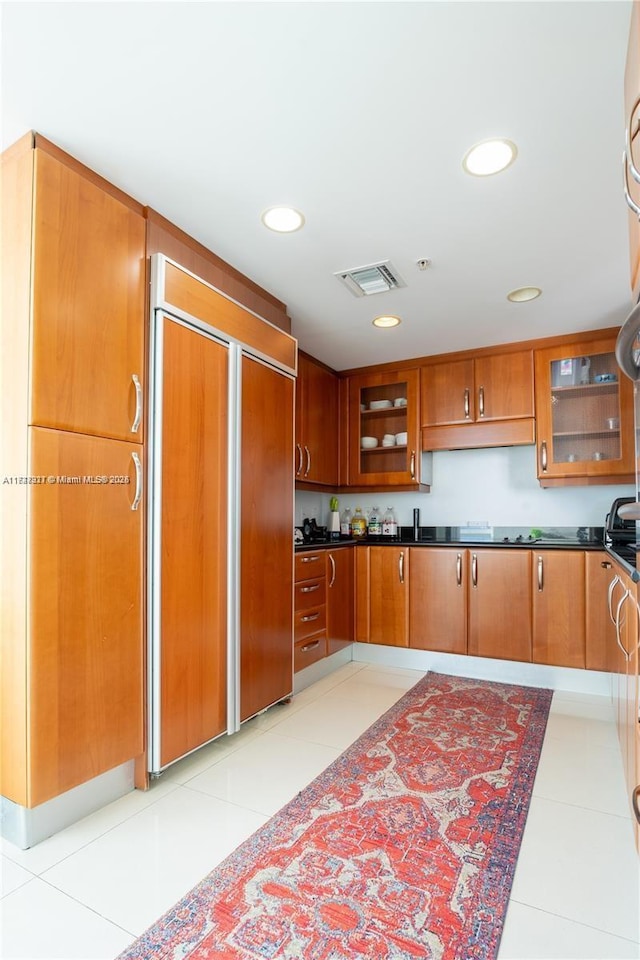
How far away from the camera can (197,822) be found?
1824 millimetres

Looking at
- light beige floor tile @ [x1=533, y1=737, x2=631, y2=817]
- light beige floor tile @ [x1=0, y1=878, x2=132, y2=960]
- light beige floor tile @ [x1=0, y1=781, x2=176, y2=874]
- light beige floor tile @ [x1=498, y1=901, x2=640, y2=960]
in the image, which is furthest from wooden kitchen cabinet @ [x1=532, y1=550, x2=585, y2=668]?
light beige floor tile @ [x1=0, y1=878, x2=132, y2=960]

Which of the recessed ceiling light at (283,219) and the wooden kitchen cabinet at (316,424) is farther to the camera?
the wooden kitchen cabinet at (316,424)

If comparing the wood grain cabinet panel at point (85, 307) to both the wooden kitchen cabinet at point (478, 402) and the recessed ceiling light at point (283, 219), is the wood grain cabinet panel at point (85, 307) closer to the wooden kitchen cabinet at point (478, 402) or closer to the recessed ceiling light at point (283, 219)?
the recessed ceiling light at point (283, 219)

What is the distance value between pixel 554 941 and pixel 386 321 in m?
2.97

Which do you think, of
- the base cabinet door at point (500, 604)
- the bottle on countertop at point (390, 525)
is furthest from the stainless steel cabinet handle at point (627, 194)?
the bottle on countertop at point (390, 525)

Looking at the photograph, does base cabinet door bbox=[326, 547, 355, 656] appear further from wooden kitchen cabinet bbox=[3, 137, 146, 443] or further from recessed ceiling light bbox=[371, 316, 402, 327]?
wooden kitchen cabinet bbox=[3, 137, 146, 443]

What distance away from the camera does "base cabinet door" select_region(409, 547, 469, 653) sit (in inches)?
143

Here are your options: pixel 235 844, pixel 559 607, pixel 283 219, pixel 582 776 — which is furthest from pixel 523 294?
pixel 235 844

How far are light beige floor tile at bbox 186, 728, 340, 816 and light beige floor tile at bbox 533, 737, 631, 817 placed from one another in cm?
90

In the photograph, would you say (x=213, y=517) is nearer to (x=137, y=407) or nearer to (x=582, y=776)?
(x=137, y=407)

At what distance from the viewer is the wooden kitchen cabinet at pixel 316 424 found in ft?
12.3

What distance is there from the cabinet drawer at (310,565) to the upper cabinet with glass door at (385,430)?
982mm

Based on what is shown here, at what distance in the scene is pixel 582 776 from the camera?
2.19 metres

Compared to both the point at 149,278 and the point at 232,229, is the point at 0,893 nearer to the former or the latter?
the point at 149,278
